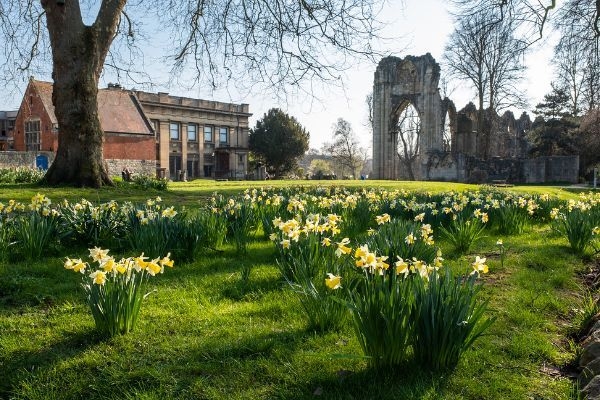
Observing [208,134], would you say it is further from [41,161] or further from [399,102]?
[41,161]

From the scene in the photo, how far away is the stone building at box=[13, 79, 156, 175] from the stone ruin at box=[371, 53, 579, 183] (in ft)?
68.5

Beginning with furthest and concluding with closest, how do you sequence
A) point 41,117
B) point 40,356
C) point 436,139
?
point 436,139 < point 41,117 < point 40,356

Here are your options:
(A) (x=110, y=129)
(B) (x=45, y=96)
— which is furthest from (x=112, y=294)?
(B) (x=45, y=96)

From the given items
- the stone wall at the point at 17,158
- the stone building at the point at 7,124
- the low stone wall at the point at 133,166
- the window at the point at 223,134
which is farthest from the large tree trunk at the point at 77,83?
the stone building at the point at 7,124

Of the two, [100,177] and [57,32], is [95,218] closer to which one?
[100,177]

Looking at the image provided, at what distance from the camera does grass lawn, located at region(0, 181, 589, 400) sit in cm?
248

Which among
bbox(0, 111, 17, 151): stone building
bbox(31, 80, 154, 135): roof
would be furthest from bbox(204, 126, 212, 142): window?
bbox(0, 111, 17, 151): stone building

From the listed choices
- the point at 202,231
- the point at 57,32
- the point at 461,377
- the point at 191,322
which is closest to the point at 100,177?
the point at 57,32

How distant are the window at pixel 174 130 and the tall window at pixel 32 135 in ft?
52.6

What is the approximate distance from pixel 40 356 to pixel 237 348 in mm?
1221

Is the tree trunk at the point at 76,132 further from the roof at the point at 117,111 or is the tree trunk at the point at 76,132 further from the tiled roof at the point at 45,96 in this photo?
the tiled roof at the point at 45,96

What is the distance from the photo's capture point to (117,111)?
39.5 metres

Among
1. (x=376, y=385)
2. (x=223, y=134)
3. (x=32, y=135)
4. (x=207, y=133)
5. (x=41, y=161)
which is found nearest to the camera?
(x=376, y=385)

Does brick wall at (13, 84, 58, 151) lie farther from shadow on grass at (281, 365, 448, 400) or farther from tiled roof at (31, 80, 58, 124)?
shadow on grass at (281, 365, 448, 400)
